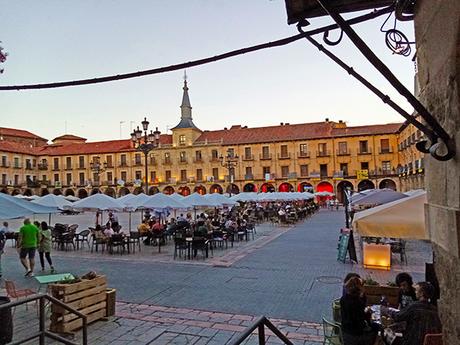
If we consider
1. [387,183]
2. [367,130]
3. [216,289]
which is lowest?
[216,289]

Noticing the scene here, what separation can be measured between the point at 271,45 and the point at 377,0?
1.00m

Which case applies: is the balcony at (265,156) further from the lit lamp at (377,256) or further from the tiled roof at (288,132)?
the lit lamp at (377,256)

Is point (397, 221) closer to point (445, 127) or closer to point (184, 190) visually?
point (445, 127)

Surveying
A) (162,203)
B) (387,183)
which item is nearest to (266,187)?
(387,183)

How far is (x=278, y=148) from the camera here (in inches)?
2010

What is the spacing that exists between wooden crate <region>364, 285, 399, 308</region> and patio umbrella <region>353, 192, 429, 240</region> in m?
1.18

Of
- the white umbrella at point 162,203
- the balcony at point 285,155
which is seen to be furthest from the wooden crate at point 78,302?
the balcony at point 285,155

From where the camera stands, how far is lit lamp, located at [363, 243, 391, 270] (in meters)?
10.2

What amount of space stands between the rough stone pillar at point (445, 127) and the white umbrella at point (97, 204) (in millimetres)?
13714

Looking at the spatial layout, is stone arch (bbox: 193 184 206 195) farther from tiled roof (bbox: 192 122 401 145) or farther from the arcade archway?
the arcade archway

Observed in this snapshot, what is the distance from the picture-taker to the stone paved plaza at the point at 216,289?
19.0 ft

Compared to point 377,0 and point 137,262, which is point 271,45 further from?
point 137,262

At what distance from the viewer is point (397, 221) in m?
6.52

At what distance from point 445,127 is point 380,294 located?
438 centimetres
